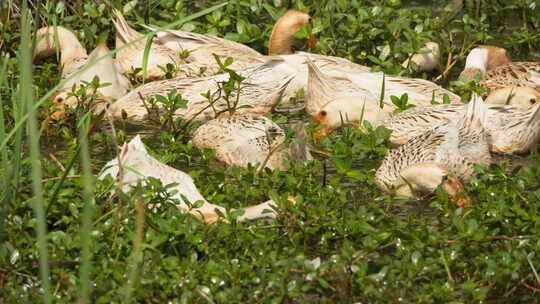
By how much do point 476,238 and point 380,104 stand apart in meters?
2.17

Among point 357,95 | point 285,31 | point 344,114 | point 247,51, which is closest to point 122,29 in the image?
point 247,51

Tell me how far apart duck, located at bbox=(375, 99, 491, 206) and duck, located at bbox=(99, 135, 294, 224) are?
621 millimetres

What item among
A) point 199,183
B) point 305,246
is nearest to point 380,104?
point 199,183

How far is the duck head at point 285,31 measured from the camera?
7000 mm

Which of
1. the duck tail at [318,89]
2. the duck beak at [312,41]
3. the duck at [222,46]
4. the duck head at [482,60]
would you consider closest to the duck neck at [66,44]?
the duck at [222,46]

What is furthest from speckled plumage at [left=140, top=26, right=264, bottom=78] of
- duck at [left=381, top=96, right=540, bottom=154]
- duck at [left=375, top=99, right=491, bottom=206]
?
duck at [left=375, top=99, right=491, bottom=206]

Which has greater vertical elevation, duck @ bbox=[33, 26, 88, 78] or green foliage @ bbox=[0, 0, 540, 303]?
green foliage @ bbox=[0, 0, 540, 303]

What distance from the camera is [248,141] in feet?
17.4

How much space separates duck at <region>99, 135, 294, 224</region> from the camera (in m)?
4.23

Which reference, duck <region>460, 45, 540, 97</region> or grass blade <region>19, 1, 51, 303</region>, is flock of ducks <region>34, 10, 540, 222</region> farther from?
grass blade <region>19, 1, 51, 303</region>

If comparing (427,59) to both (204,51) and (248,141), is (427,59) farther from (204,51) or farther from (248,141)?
(248,141)

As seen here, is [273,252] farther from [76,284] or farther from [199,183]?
[199,183]

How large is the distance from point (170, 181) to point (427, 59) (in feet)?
9.26

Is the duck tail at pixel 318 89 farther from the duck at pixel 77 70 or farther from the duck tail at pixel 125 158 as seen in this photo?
the duck tail at pixel 125 158
